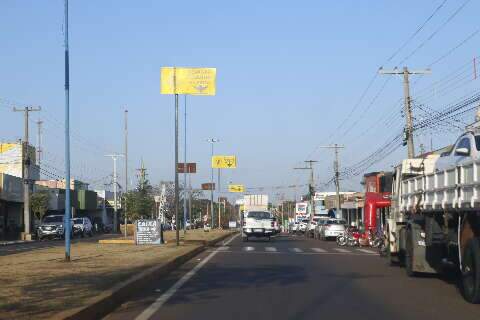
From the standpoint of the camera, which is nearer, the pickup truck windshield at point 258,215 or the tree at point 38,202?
the pickup truck windshield at point 258,215

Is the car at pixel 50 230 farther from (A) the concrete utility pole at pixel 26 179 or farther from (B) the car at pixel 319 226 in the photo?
(B) the car at pixel 319 226

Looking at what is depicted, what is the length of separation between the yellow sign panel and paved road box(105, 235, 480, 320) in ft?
41.4

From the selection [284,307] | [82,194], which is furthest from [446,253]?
[82,194]

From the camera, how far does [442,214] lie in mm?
14414

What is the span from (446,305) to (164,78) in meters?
21.3

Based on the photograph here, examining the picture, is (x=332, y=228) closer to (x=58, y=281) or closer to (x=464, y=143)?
(x=464, y=143)

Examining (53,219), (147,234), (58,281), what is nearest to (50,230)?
(53,219)

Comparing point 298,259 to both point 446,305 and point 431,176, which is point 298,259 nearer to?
point 431,176

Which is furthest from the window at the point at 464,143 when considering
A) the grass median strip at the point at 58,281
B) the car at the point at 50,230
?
the car at the point at 50,230

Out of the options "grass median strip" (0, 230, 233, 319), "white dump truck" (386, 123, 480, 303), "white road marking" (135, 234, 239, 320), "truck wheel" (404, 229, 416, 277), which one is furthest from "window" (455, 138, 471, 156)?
"grass median strip" (0, 230, 233, 319)

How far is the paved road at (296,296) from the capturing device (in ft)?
36.5

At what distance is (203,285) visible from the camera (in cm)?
1551

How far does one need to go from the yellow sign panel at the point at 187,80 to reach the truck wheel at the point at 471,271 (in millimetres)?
20514

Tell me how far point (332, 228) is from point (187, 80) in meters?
18.1
